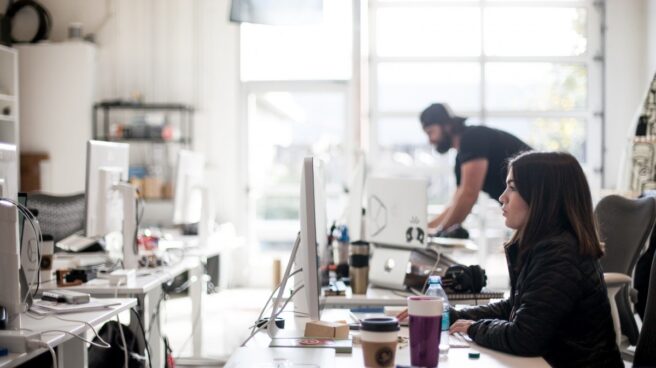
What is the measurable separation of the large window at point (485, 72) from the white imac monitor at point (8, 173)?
17.0ft

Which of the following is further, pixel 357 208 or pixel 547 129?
pixel 547 129

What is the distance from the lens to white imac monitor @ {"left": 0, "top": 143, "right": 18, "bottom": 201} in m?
2.30

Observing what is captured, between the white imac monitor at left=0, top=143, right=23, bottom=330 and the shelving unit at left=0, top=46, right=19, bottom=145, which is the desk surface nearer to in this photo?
the white imac monitor at left=0, top=143, right=23, bottom=330

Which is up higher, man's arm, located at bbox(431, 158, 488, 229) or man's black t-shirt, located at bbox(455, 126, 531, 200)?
man's black t-shirt, located at bbox(455, 126, 531, 200)

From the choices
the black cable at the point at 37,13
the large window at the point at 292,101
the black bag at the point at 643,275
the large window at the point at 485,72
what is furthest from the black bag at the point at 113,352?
the black cable at the point at 37,13

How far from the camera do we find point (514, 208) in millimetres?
2064

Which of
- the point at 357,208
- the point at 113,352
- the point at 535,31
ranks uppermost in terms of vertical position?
the point at 535,31

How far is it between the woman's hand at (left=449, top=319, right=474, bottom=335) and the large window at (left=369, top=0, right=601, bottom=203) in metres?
5.25

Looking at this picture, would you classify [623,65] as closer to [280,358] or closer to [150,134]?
[150,134]

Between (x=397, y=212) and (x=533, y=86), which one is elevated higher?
(x=533, y=86)

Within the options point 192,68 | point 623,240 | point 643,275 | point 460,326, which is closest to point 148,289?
point 460,326

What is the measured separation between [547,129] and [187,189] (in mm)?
4071

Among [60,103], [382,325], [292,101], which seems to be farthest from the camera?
[292,101]

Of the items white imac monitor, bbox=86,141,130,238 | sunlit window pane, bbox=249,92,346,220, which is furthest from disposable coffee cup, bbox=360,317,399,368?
sunlit window pane, bbox=249,92,346,220
